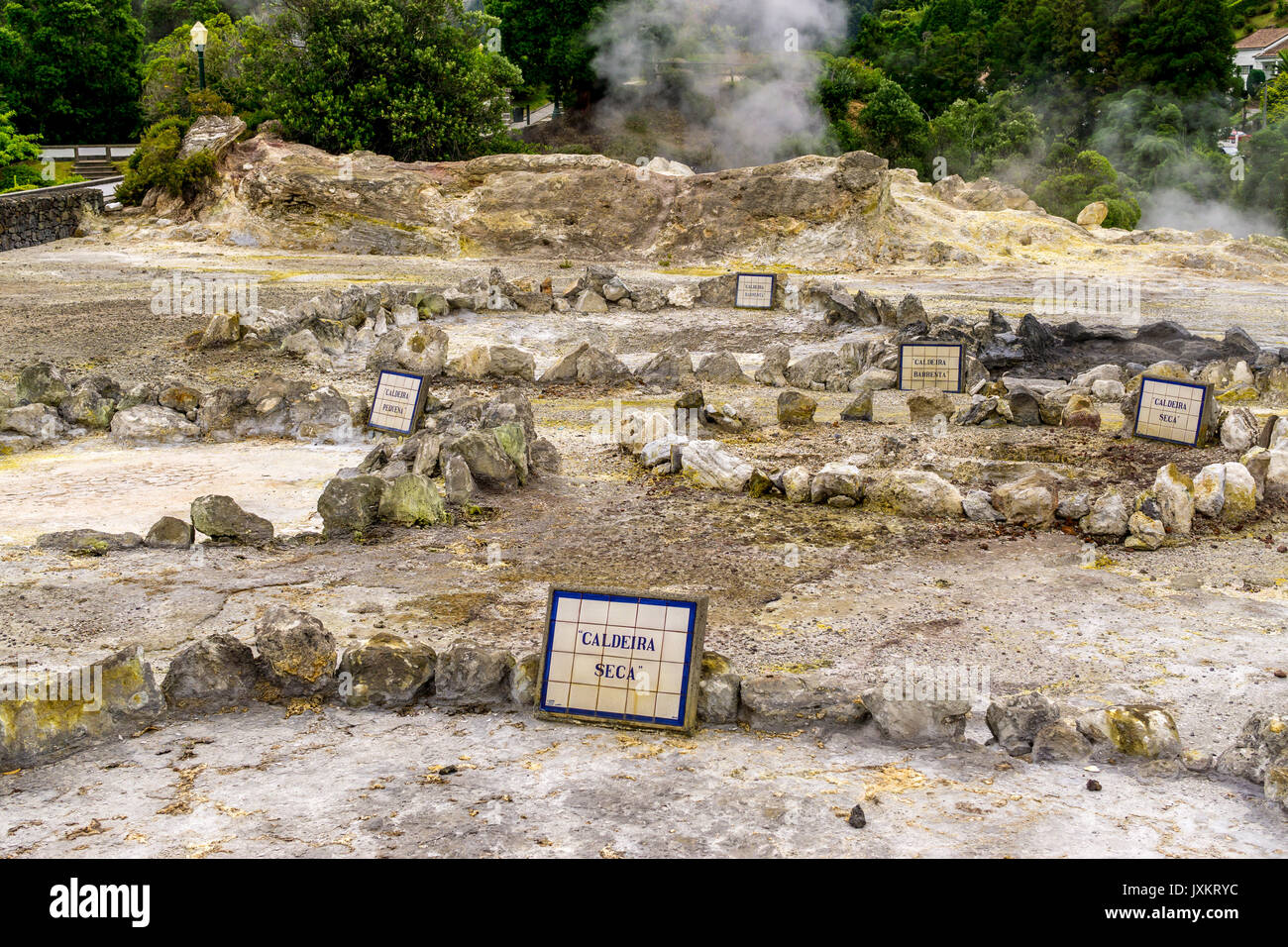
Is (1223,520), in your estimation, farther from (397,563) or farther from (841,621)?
(397,563)

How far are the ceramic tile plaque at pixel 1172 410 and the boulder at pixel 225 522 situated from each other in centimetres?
642

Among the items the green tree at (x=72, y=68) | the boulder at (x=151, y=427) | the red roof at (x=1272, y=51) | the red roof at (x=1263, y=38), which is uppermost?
the red roof at (x=1263, y=38)

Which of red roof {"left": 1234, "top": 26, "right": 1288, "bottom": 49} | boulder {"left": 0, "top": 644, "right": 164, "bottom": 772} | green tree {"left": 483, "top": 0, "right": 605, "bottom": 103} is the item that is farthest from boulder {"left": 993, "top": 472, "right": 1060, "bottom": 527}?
red roof {"left": 1234, "top": 26, "right": 1288, "bottom": 49}

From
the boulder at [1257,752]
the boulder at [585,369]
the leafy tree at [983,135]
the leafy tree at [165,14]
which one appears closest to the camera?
the boulder at [1257,752]

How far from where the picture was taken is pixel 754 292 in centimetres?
1659

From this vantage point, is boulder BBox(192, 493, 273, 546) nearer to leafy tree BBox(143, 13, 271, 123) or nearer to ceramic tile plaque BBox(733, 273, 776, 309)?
ceramic tile plaque BBox(733, 273, 776, 309)

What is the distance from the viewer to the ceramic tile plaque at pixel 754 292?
16500mm

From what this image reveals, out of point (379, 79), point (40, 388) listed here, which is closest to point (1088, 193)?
point (379, 79)

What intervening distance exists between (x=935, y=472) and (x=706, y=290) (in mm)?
8729

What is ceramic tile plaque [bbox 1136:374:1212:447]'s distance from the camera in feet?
30.9

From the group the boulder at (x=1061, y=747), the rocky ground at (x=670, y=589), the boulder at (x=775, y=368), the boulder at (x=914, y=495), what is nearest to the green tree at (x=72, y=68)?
the rocky ground at (x=670, y=589)

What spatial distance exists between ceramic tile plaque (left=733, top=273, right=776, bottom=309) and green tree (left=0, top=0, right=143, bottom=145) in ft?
78.6

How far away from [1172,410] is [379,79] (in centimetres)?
1869

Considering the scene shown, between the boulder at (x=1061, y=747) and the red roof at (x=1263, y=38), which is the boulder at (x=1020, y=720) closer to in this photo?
the boulder at (x=1061, y=747)
